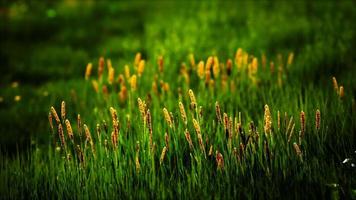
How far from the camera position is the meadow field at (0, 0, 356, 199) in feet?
8.82

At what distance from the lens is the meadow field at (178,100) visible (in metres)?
2.69

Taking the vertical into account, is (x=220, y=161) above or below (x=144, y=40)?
below

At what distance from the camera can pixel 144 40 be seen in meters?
7.16

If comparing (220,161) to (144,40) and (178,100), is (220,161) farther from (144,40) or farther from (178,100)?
(144,40)

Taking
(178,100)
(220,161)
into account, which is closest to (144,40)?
(178,100)

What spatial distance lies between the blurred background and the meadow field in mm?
26

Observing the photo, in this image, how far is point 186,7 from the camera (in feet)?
28.9

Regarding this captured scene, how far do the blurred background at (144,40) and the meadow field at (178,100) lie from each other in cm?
3

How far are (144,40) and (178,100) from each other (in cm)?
349

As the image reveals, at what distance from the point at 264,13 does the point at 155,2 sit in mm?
3286

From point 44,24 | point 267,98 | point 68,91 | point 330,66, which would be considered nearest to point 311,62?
point 330,66

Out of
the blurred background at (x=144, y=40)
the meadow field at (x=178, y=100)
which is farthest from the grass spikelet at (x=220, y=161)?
the blurred background at (x=144, y=40)

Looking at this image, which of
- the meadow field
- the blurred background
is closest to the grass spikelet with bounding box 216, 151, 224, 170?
the meadow field

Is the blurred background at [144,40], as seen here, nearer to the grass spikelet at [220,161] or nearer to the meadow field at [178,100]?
the meadow field at [178,100]
